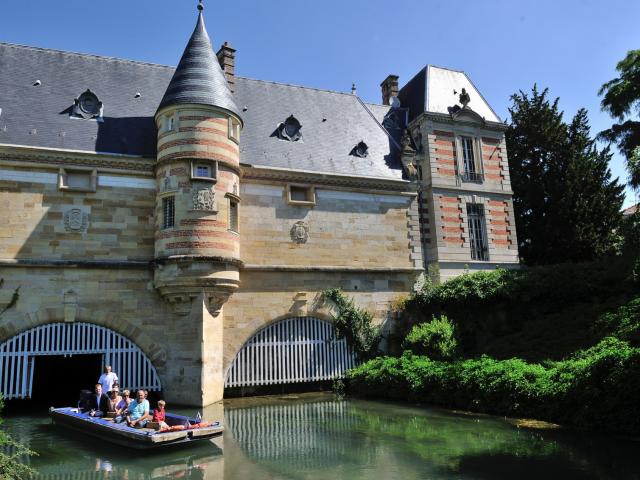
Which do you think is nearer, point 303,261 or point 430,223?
point 303,261

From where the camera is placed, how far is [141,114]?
18.5 metres

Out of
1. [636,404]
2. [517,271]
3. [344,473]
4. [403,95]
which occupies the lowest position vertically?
[344,473]

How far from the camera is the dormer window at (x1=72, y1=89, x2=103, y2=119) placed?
17531 millimetres

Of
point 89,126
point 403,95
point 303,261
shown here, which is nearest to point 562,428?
point 303,261

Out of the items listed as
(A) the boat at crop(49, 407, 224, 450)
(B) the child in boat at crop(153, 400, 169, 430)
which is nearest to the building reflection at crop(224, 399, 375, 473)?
(A) the boat at crop(49, 407, 224, 450)

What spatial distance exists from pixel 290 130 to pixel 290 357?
8848 mm

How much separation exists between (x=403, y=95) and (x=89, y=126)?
14.9 metres

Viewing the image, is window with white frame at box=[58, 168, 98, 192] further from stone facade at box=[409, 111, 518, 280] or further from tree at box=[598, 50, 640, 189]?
tree at box=[598, 50, 640, 189]

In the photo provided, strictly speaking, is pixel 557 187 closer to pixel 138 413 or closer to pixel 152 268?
pixel 152 268

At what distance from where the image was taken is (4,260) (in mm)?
14773

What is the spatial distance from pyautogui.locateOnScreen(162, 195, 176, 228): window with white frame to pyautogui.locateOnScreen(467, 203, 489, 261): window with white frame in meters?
12.2

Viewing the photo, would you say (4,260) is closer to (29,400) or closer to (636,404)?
(29,400)

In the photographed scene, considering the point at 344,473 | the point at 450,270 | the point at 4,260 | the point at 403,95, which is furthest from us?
the point at 403,95

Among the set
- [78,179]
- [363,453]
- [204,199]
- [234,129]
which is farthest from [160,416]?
[234,129]
